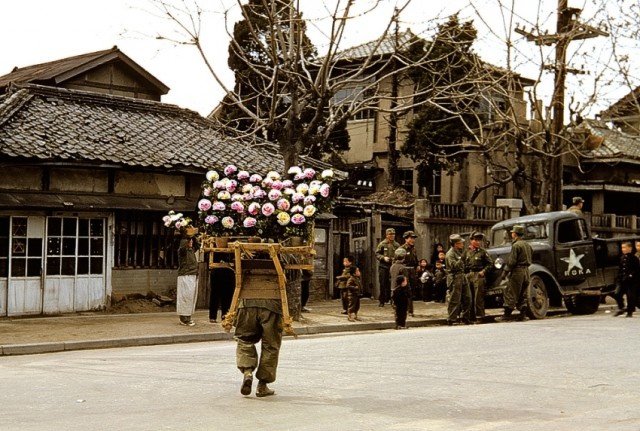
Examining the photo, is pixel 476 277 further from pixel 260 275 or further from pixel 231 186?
pixel 260 275

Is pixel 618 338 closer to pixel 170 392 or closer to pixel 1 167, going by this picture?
pixel 170 392

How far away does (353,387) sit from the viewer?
10.1 m

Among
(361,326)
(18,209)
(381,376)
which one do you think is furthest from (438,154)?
(381,376)

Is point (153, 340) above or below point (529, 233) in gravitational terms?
below

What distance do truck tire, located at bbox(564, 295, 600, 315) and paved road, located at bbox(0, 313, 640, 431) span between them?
697cm

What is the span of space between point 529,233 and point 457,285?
9.51ft

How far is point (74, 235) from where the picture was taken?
69.1ft

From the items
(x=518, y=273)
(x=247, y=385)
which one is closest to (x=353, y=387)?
(x=247, y=385)

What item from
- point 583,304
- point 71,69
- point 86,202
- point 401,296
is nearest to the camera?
point 401,296

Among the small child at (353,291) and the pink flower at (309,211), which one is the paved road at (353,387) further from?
the small child at (353,291)

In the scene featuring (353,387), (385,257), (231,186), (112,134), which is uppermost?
(112,134)

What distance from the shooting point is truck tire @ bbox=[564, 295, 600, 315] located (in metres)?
22.1

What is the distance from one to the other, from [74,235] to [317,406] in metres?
13.5

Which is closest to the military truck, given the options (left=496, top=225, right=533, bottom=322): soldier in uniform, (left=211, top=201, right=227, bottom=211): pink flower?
(left=496, top=225, right=533, bottom=322): soldier in uniform
